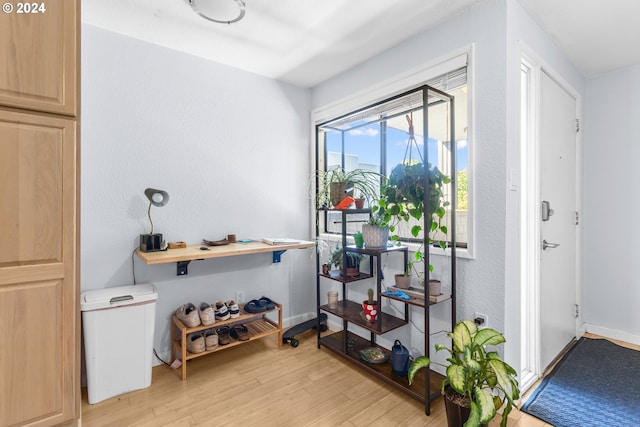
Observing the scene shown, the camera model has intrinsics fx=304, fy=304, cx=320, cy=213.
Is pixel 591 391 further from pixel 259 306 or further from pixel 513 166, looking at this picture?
pixel 259 306

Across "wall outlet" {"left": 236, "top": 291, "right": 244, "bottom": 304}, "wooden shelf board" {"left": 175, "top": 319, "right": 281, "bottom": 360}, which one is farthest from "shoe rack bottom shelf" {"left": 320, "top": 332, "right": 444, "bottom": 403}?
"wall outlet" {"left": 236, "top": 291, "right": 244, "bottom": 304}

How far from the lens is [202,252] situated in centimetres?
205

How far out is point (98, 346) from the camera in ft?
5.93

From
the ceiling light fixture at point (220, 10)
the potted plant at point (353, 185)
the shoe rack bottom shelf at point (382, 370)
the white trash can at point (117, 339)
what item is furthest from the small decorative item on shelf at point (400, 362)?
the ceiling light fixture at point (220, 10)

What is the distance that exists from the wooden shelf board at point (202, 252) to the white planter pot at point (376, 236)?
0.59 meters

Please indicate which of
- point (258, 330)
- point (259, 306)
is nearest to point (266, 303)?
→ point (259, 306)

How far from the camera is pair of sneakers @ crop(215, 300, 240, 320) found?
2.25m

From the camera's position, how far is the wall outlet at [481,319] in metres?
1.77

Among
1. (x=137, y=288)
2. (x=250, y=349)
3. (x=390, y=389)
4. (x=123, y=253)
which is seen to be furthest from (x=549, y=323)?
(x=123, y=253)

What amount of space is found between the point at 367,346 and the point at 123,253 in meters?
1.93

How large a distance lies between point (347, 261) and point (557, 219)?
1656 mm

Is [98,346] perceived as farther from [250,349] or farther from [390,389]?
[390,389]

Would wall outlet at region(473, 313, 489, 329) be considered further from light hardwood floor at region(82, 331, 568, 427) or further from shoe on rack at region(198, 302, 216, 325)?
shoe on rack at region(198, 302, 216, 325)

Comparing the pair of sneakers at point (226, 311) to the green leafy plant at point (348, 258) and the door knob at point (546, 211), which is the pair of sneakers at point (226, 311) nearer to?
the green leafy plant at point (348, 258)
